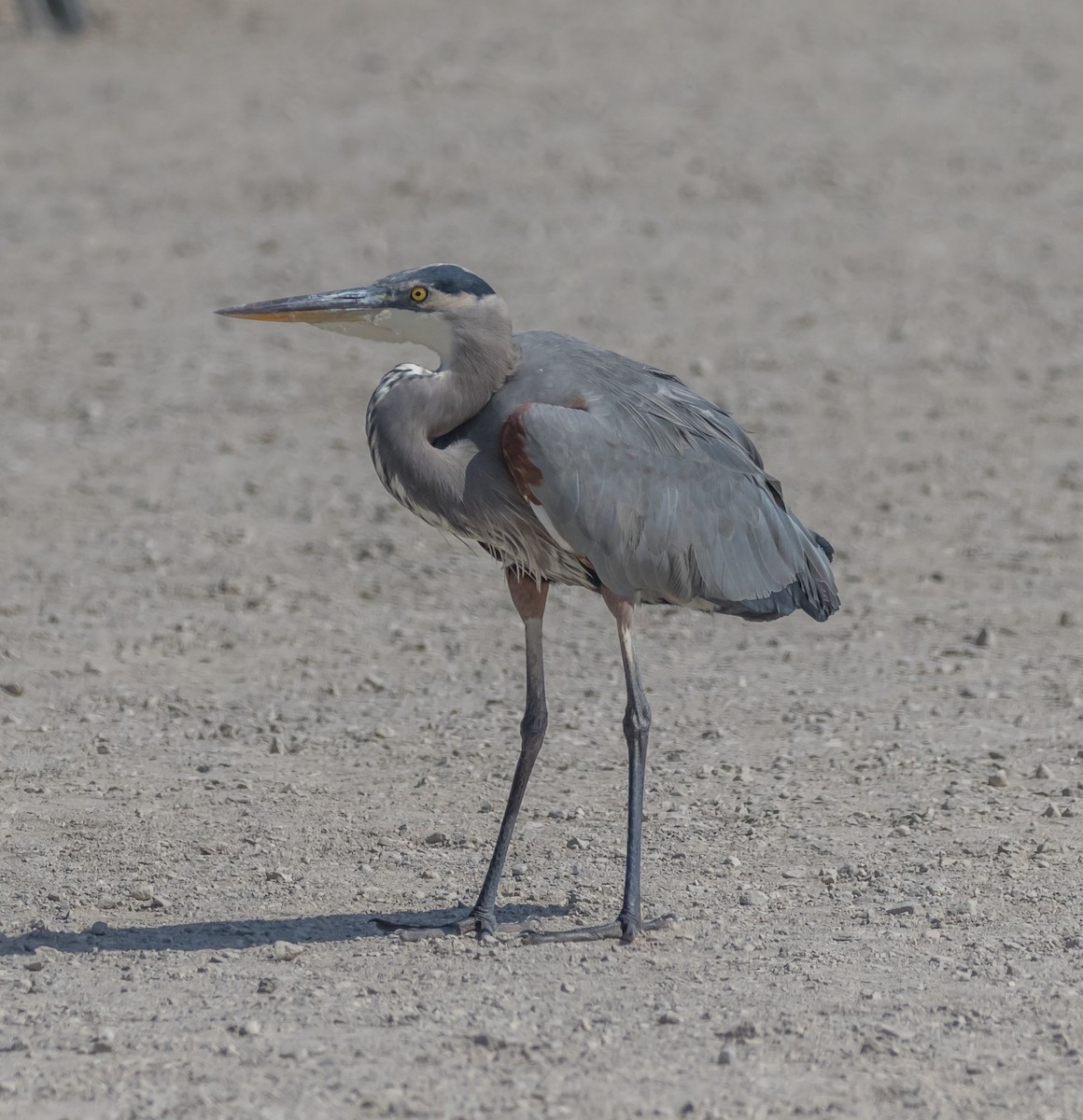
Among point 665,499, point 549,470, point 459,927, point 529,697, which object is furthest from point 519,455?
point 459,927

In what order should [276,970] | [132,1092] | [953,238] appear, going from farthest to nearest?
[953,238] < [276,970] < [132,1092]

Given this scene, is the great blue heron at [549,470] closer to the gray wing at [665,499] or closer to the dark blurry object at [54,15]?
the gray wing at [665,499]

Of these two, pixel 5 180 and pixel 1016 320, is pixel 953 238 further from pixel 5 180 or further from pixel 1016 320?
pixel 5 180

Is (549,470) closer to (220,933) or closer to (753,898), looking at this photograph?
(753,898)

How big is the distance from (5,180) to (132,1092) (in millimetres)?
12743

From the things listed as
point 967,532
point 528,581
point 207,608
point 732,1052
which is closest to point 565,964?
point 732,1052

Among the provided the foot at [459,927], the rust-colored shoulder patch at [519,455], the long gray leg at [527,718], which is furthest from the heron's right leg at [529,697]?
the rust-colored shoulder patch at [519,455]

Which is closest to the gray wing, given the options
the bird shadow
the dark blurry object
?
the bird shadow

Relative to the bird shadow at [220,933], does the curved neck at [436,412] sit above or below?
above

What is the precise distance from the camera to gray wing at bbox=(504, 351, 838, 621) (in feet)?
17.9

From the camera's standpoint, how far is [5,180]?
15844 millimetres

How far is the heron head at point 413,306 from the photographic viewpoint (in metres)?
5.50

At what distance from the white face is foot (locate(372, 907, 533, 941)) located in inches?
67.0

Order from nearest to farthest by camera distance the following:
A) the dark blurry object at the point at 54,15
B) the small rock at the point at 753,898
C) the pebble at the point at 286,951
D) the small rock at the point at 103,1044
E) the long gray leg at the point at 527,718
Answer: the small rock at the point at 103,1044 < the pebble at the point at 286,951 < the long gray leg at the point at 527,718 < the small rock at the point at 753,898 < the dark blurry object at the point at 54,15
